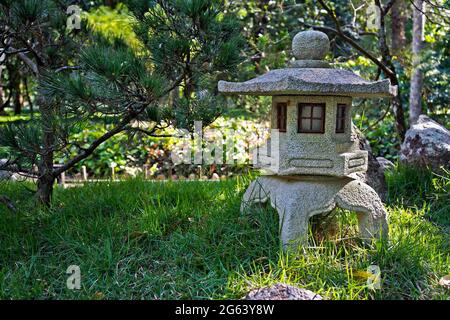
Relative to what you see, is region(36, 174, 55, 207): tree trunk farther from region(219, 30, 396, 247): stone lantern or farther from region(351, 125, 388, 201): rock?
region(351, 125, 388, 201): rock

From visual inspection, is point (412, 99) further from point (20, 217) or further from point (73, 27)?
point (20, 217)

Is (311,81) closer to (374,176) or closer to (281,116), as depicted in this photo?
(281,116)

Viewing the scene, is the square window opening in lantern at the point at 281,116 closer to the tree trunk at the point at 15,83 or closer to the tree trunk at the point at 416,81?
the tree trunk at the point at 416,81

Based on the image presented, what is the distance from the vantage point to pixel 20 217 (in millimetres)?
3504

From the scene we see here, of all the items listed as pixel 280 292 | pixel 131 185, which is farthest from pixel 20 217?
pixel 280 292

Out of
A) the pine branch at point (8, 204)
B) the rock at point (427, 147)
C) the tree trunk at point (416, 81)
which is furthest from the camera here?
the tree trunk at point (416, 81)

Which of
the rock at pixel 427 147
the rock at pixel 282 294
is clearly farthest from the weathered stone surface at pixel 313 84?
the rock at pixel 427 147

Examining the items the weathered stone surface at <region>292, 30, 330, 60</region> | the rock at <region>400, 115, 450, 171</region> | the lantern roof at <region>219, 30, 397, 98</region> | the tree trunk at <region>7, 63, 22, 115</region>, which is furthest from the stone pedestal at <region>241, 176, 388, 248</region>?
the tree trunk at <region>7, 63, 22, 115</region>

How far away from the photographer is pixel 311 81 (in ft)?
9.15

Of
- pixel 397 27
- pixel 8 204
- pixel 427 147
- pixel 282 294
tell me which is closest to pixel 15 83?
pixel 397 27

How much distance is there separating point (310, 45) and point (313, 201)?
1.02m

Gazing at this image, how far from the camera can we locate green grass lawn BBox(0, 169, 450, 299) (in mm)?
2766

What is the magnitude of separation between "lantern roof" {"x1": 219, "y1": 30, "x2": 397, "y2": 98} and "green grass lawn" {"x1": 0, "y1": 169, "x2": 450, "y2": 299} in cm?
91

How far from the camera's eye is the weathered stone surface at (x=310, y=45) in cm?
311
